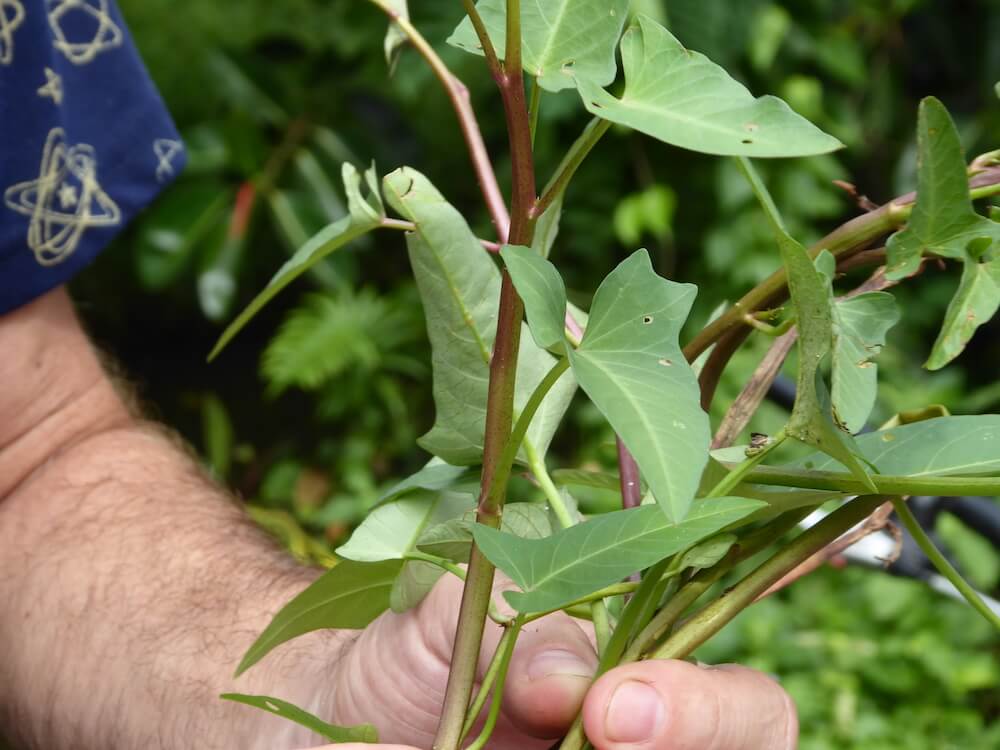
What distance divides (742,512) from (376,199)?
0.15 m

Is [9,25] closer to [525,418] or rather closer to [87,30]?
[87,30]

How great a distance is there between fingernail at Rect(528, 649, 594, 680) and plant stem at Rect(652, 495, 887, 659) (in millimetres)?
49

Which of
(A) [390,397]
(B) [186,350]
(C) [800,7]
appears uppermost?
(C) [800,7]

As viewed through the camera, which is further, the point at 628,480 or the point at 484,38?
the point at 628,480

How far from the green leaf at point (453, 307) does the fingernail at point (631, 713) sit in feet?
0.30

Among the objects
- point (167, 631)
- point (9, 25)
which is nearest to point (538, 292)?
point (167, 631)

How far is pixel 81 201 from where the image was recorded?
0.80 m

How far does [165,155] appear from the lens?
86cm

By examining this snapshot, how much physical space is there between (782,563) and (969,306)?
10 cm

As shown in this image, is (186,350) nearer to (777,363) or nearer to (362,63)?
(362,63)

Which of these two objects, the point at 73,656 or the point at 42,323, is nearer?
the point at 73,656

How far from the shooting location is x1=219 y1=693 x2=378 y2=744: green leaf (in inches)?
12.4

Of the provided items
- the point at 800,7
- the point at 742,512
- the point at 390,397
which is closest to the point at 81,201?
the point at 742,512

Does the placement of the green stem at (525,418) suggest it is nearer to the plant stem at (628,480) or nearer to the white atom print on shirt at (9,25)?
the plant stem at (628,480)
